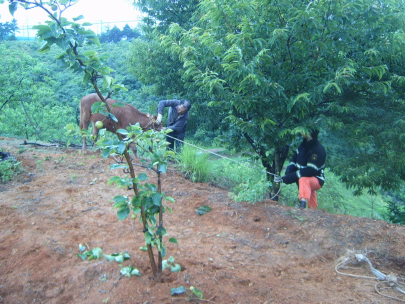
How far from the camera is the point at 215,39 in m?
5.73

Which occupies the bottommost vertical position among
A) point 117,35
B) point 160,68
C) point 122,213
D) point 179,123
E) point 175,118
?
point 179,123

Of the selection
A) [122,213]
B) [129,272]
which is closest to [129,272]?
[129,272]

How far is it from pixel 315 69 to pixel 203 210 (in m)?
2.84

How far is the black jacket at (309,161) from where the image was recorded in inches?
218

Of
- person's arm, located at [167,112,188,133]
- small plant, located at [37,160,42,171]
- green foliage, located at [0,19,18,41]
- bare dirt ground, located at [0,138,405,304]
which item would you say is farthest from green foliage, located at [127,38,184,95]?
Answer: green foliage, located at [0,19,18,41]

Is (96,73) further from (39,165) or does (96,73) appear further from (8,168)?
(39,165)

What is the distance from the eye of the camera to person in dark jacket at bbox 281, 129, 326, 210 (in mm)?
5531

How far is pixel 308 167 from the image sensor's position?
221 inches

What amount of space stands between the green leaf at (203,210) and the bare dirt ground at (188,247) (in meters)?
0.08

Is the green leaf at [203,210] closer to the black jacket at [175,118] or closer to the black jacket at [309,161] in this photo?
the black jacket at [309,161]

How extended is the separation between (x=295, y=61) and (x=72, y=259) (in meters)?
4.36

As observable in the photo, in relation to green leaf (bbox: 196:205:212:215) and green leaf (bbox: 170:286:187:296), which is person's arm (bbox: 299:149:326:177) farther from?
green leaf (bbox: 170:286:187:296)

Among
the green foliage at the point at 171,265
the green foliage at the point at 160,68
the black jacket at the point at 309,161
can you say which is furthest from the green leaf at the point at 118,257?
the green foliage at the point at 160,68

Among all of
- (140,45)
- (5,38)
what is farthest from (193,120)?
(5,38)
